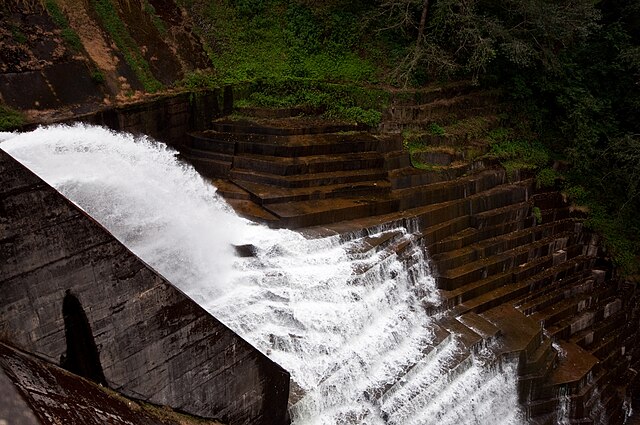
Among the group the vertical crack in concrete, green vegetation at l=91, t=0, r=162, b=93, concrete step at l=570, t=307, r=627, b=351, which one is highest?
green vegetation at l=91, t=0, r=162, b=93

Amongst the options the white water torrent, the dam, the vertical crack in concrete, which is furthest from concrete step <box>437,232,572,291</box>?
the vertical crack in concrete

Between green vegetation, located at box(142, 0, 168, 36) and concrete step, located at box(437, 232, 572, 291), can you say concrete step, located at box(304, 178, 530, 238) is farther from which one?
green vegetation, located at box(142, 0, 168, 36)

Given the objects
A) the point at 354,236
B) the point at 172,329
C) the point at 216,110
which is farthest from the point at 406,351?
the point at 216,110

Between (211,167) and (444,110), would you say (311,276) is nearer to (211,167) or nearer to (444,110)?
(211,167)

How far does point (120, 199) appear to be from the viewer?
7.98 m

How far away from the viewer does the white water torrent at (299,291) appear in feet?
24.3

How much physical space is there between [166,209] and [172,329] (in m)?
3.28

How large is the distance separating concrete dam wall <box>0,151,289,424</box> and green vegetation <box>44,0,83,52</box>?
6.68 metres

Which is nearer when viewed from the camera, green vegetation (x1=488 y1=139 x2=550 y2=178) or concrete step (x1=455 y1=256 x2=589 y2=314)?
concrete step (x1=455 y1=256 x2=589 y2=314)

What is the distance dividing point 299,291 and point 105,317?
3.38 meters

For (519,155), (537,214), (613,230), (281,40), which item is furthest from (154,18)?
(613,230)

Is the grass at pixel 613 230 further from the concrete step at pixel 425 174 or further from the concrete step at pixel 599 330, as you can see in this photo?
the concrete step at pixel 425 174

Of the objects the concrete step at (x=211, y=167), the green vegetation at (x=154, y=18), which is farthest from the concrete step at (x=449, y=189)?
the green vegetation at (x=154, y=18)

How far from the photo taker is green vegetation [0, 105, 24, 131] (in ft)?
27.8
